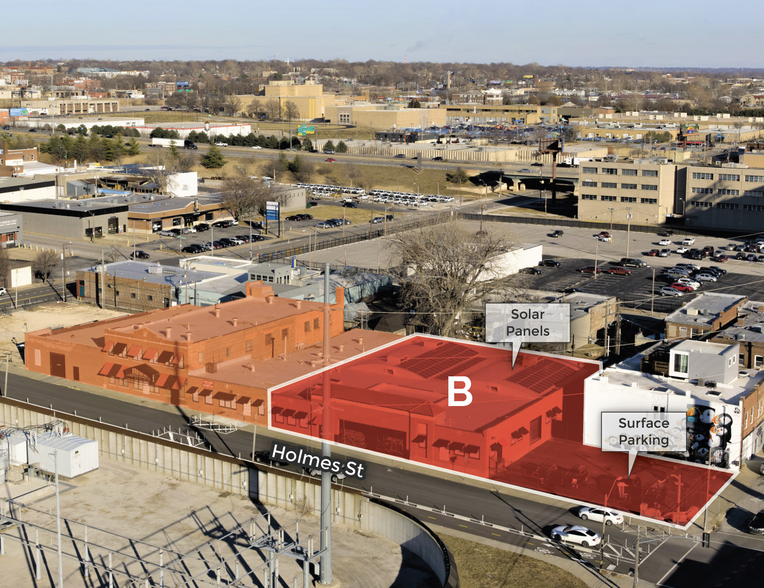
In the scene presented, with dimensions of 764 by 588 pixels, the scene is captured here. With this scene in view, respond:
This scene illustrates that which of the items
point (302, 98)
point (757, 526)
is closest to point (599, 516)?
point (757, 526)

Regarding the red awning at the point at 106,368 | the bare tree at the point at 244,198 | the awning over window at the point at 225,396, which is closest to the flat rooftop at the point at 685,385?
the awning over window at the point at 225,396

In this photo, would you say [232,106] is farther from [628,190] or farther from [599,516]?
[599,516]

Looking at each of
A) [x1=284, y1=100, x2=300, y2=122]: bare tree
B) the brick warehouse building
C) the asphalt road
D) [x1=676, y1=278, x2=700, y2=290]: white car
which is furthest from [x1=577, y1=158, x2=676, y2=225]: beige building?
[x1=284, y1=100, x2=300, y2=122]: bare tree

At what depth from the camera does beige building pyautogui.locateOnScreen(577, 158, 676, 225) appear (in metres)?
64.1

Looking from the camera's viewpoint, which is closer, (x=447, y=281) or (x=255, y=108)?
(x=447, y=281)

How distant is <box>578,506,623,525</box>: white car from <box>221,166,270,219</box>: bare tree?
4790cm

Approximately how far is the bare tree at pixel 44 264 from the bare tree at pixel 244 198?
18126mm

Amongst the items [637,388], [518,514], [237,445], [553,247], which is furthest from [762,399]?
[553,247]

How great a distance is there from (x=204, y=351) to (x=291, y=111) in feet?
368

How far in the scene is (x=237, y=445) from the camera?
26.0 m

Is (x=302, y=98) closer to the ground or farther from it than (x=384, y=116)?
farther from it

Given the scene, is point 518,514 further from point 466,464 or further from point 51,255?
point 51,255

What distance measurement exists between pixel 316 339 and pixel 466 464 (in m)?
→ 16.0

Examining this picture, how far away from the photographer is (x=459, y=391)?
16.8 m
